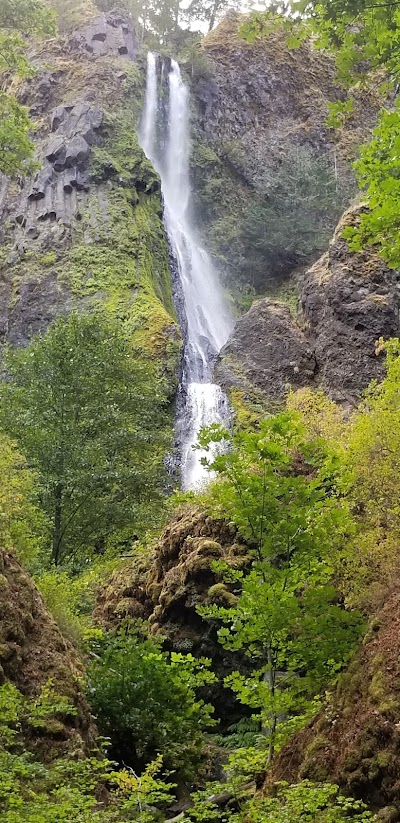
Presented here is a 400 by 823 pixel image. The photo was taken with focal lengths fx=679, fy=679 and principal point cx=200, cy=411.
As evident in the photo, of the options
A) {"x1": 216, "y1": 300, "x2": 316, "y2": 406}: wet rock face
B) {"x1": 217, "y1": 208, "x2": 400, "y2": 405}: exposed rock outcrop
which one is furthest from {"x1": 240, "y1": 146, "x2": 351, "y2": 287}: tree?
{"x1": 216, "y1": 300, "x2": 316, "y2": 406}: wet rock face

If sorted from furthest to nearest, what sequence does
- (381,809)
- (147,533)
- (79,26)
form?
(79,26) < (147,533) < (381,809)

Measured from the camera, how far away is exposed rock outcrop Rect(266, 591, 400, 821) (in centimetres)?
523

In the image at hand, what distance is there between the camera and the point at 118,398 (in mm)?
21016

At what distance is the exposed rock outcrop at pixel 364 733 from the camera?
17.2 feet

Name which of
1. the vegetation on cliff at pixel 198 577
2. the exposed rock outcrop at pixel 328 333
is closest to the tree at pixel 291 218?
the exposed rock outcrop at pixel 328 333

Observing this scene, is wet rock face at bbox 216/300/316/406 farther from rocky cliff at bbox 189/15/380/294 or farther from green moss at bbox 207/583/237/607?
green moss at bbox 207/583/237/607

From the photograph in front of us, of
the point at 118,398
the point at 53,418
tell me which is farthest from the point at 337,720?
the point at 118,398

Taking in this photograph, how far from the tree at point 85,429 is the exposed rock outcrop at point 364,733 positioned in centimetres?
1161

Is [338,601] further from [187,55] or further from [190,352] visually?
[187,55]

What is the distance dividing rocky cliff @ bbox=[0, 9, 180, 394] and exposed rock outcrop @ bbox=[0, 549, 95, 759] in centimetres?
1889

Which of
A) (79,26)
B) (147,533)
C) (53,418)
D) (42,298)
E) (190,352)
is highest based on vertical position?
(79,26)

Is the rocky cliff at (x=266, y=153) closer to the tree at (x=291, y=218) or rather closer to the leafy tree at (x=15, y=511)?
the tree at (x=291, y=218)

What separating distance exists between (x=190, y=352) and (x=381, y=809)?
1167 inches

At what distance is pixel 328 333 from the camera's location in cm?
2978
